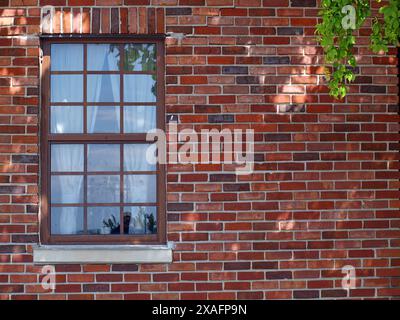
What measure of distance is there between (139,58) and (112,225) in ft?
4.81

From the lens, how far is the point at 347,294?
5.12 meters

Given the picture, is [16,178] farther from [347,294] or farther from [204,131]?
Answer: [347,294]

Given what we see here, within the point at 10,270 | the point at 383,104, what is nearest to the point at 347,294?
the point at 383,104

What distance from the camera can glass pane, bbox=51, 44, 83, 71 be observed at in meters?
5.25

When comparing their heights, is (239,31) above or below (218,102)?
above

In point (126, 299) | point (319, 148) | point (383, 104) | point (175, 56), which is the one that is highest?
point (175, 56)

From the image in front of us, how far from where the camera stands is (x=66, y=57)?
17.2 feet

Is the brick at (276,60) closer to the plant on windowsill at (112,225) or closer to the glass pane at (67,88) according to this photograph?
the glass pane at (67,88)

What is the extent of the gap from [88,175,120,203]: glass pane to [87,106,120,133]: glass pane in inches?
16.0

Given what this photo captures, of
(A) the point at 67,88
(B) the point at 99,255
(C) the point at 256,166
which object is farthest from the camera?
(A) the point at 67,88

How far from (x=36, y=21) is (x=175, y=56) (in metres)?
1.22

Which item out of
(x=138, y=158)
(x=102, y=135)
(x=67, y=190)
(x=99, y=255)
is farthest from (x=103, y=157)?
(x=99, y=255)

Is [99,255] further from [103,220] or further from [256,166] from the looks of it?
[256,166]

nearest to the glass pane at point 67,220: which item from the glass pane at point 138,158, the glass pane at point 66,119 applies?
the glass pane at point 138,158
